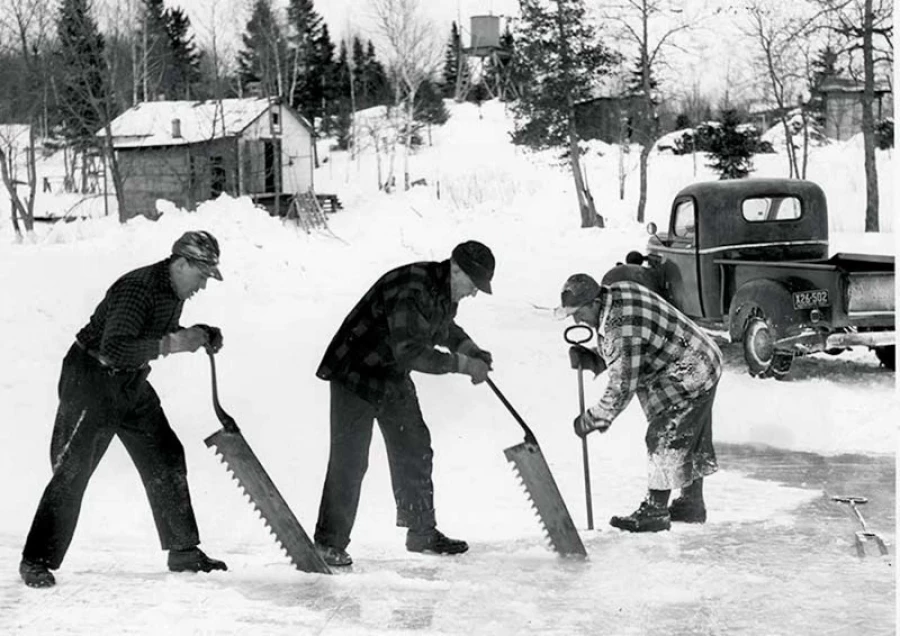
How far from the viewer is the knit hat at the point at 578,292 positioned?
16.9ft

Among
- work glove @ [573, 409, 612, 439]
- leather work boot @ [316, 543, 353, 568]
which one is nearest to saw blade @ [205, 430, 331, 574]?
leather work boot @ [316, 543, 353, 568]

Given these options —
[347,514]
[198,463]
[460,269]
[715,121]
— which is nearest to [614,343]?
[460,269]

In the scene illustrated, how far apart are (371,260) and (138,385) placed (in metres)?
10.7

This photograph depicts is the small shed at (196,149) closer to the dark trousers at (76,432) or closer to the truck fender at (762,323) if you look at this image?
the truck fender at (762,323)

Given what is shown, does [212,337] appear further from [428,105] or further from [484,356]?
[428,105]

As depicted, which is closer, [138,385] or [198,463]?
[138,385]

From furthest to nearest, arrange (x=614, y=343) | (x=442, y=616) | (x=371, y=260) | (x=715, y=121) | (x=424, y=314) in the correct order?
(x=715, y=121) < (x=371, y=260) < (x=614, y=343) < (x=424, y=314) < (x=442, y=616)

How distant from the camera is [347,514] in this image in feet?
16.4

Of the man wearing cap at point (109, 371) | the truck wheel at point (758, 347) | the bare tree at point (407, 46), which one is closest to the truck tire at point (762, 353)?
the truck wheel at point (758, 347)

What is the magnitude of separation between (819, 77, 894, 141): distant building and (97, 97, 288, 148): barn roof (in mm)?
16284

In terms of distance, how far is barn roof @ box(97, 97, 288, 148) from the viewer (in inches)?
1337

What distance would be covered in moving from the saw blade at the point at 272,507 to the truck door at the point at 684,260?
22.6ft

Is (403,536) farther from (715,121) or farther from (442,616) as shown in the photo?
(715,121)

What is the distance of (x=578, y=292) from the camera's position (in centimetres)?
514
